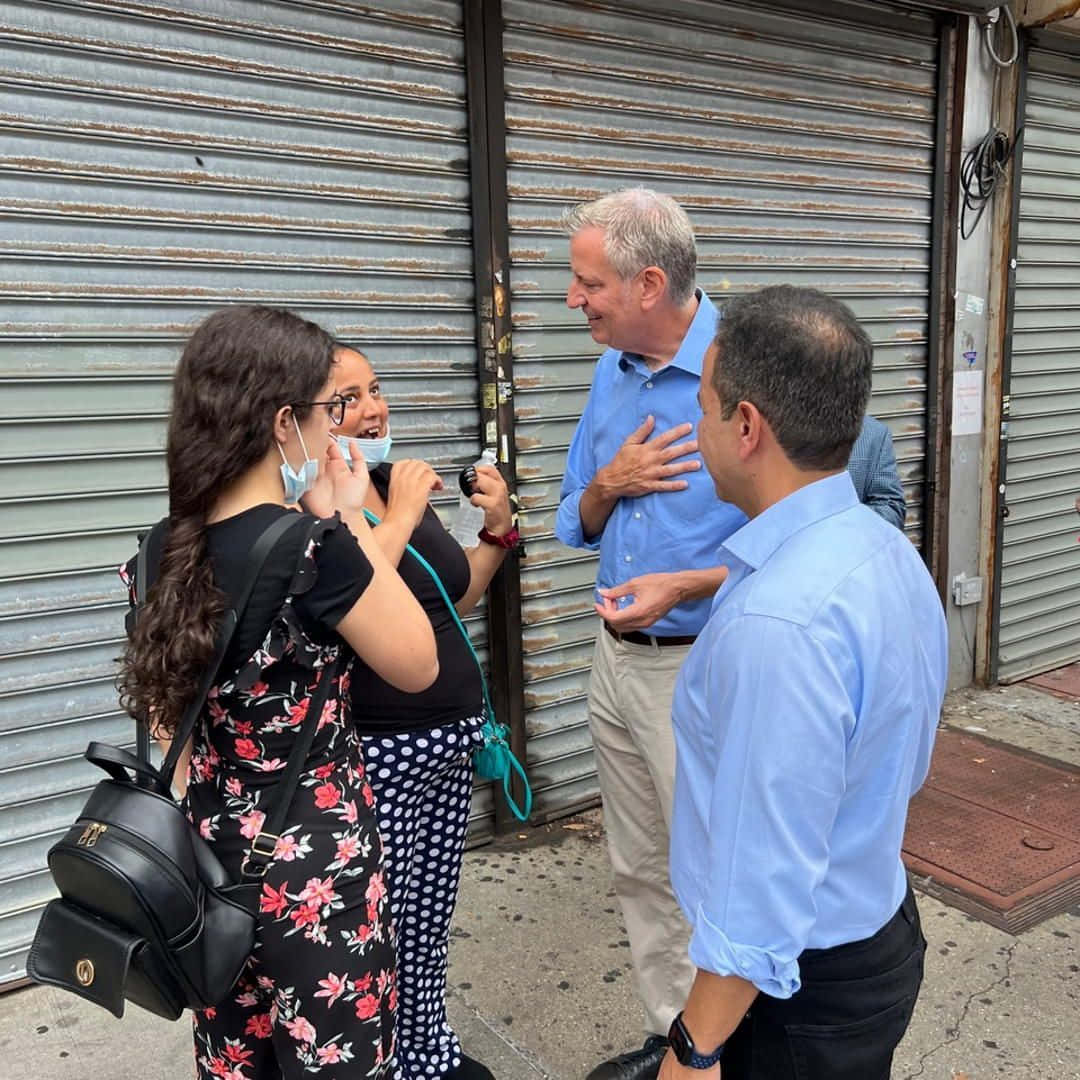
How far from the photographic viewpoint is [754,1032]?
1.55 metres

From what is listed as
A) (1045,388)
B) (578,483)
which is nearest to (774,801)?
(578,483)

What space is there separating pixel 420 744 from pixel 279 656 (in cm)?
68

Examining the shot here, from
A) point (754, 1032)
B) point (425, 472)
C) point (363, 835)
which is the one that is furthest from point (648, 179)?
point (754, 1032)

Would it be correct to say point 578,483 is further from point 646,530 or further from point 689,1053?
point 689,1053

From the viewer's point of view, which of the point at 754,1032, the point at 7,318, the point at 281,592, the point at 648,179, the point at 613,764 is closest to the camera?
the point at 754,1032

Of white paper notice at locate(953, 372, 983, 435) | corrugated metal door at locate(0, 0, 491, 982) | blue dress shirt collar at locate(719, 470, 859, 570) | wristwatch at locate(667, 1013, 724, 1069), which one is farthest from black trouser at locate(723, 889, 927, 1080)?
white paper notice at locate(953, 372, 983, 435)

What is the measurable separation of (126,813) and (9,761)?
1.80 meters

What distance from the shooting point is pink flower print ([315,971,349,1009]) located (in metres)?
1.75

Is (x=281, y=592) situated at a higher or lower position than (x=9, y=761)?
higher

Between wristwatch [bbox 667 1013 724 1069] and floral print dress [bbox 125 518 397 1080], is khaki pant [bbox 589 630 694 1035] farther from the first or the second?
wristwatch [bbox 667 1013 724 1069]

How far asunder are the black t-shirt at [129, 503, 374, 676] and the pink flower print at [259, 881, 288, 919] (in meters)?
0.39

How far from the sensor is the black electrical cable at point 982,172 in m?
5.30

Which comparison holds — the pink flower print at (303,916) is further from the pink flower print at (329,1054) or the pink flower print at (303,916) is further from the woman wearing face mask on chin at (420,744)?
the woman wearing face mask on chin at (420,744)

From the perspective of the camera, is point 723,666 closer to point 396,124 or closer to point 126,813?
point 126,813
